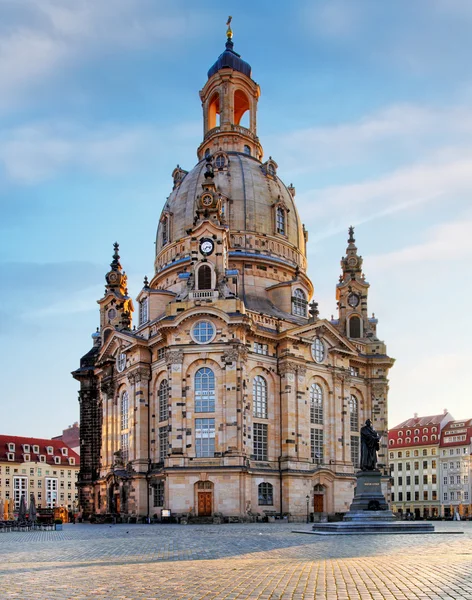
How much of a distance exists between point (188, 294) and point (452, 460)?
6811 centimetres

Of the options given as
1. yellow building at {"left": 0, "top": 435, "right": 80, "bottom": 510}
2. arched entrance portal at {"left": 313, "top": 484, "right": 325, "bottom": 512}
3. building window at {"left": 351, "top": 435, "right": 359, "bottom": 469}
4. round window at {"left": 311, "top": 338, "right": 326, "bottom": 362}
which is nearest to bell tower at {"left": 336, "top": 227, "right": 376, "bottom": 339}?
round window at {"left": 311, "top": 338, "right": 326, "bottom": 362}

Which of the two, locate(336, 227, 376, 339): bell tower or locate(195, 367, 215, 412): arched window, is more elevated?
locate(336, 227, 376, 339): bell tower

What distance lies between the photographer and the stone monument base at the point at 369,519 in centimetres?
3756

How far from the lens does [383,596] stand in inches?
567

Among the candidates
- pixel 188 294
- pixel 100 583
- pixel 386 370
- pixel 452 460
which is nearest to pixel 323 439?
pixel 386 370

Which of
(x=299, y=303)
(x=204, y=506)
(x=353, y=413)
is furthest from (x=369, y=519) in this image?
(x=299, y=303)

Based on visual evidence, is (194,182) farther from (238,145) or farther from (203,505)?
(203,505)

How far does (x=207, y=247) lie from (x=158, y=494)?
2354 centimetres

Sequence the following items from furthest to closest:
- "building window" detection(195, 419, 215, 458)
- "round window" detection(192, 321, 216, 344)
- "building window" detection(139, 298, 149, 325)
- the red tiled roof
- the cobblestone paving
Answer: the red tiled roof → "building window" detection(139, 298, 149, 325) → "round window" detection(192, 321, 216, 344) → "building window" detection(195, 419, 215, 458) → the cobblestone paving

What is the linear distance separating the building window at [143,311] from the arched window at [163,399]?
1116 cm

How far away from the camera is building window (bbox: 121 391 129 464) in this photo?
76.2 meters

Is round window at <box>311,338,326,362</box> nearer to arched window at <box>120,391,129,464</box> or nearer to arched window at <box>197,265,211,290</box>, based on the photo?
arched window at <box>197,265,211,290</box>

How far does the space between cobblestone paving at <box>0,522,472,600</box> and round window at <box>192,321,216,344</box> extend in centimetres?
3871

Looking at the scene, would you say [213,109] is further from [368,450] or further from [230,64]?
[368,450]
